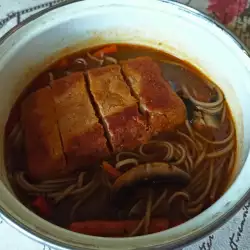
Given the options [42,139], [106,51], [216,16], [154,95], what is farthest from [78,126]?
[216,16]

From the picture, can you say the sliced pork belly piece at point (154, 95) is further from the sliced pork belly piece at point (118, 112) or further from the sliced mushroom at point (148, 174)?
the sliced mushroom at point (148, 174)

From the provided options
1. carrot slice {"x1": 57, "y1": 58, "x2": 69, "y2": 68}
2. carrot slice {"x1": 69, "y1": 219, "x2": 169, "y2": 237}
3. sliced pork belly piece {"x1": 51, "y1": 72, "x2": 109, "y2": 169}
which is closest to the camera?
carrot slice {"x1": 69, "y1": 219, "x2": 169, "y2": 237}

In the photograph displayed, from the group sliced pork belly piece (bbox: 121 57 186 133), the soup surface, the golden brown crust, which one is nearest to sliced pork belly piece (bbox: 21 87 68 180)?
the soup surface

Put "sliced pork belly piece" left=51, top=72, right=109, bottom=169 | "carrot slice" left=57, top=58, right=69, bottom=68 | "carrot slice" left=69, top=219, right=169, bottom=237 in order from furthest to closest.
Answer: "carrot slice" left=57, top=58, right=69, bottom=68, "sliced pork belly piece" left=51, top=72, right=109, bottom=169, "carrot slice" left=69, top=219, right=169, bottom=237

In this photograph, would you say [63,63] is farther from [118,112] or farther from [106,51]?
[118,112]

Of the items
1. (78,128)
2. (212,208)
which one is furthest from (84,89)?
(212,208)

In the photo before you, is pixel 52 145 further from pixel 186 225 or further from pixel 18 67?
pixel 186 225

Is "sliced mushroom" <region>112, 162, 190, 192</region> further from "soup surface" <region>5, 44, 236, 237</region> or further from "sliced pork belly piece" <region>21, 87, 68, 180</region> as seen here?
"sliced pork belly piece" <region>21, 87, 68, 180</region>
